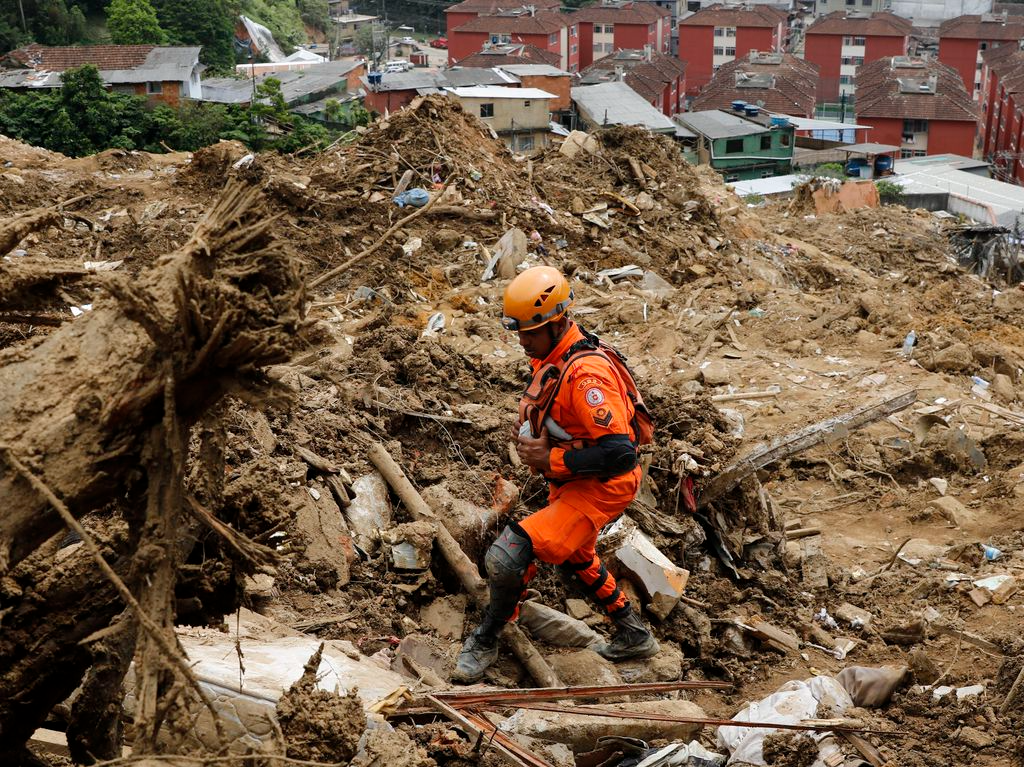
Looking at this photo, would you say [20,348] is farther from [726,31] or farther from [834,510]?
[726,31]

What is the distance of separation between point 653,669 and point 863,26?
65.4m

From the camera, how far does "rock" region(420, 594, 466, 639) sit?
5.82m

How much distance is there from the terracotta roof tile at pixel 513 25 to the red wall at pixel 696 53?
27.4 feet

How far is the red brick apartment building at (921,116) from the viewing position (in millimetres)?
49375

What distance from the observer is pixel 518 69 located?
1775 inches

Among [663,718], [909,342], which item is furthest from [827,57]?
[663,718]

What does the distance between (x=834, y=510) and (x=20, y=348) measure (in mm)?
7364

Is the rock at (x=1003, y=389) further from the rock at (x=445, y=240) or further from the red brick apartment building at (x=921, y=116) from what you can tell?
the red brick apartment building at (x=921, y=116)

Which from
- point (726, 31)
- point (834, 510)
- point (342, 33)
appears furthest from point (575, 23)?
point (834, 510)

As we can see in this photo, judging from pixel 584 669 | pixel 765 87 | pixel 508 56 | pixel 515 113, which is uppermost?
pixel 508 56

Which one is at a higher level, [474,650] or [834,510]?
[474,650]

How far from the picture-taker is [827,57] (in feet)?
212

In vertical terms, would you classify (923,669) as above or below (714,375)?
below

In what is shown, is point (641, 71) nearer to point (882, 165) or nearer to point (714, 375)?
point (882, 165)
